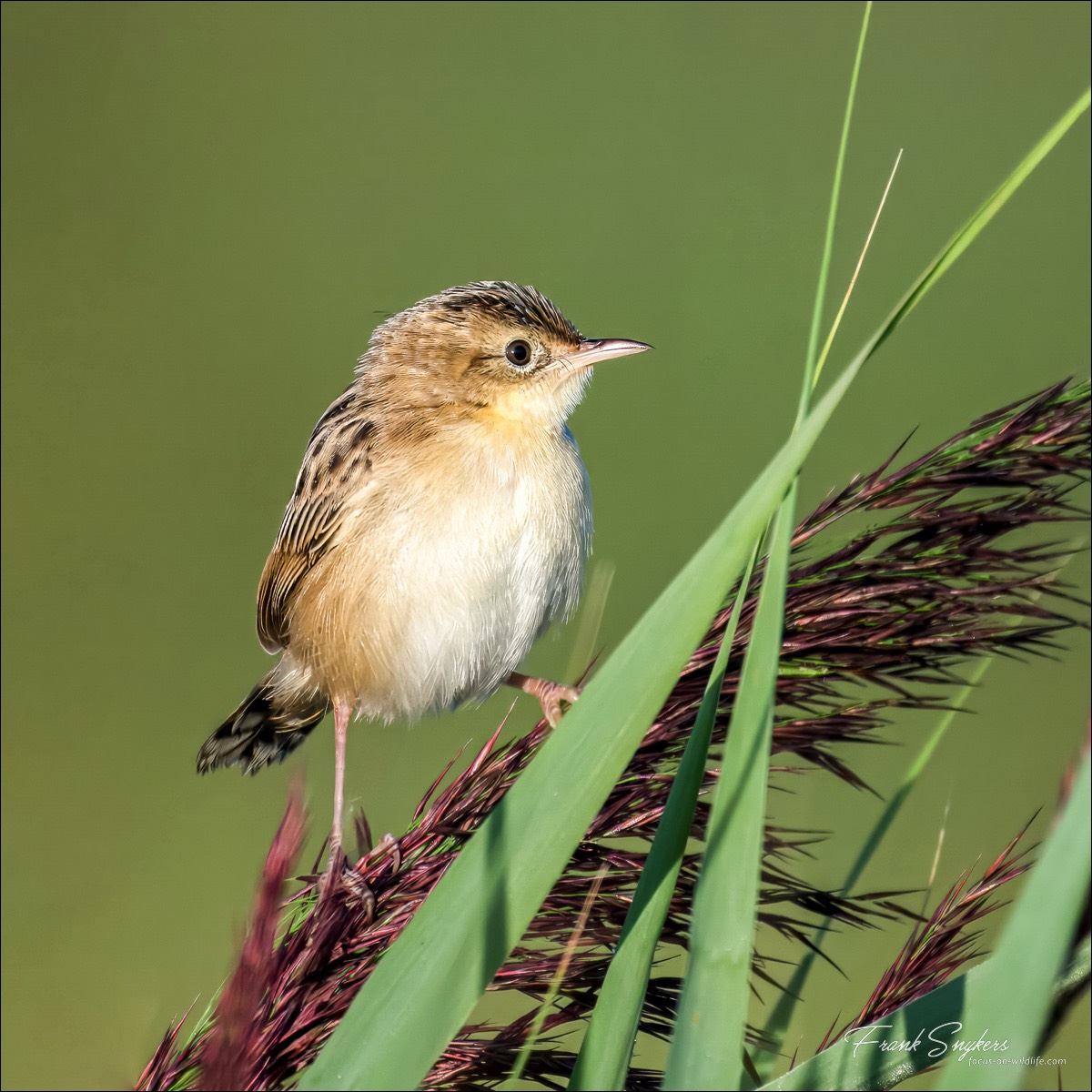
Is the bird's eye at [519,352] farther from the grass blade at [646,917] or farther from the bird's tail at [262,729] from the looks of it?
the grass blade at [646,917]

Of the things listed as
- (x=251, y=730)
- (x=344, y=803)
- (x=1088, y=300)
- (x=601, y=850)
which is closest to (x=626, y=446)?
(x=1088, y=300)

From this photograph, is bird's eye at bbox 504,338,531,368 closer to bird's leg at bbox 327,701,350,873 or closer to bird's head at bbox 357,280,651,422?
bird's head at bbox 357,280,651,422

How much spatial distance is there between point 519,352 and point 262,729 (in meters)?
1.51

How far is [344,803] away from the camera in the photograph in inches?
114

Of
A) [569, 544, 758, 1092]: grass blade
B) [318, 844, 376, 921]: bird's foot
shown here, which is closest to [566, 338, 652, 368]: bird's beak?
[318, 844, 376, 921]: bird's foot

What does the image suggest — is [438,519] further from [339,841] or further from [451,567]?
[339,841]

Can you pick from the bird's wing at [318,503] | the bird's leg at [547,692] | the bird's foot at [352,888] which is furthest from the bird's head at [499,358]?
the bird's foot at [352,888]

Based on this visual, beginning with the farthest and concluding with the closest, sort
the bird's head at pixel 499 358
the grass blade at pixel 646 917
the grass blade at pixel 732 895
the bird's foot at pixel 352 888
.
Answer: the bird's head at pixel 499 358
the bird's foot at pixel 352 888
the grass blade at pixel 646 917
the grass blade at pixel 732 895

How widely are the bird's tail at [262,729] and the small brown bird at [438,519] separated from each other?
0.07 m

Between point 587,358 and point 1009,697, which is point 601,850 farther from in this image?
point 1009,697

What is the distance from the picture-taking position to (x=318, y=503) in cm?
308

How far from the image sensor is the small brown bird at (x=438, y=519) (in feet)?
9.18

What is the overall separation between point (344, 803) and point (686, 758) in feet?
5.96

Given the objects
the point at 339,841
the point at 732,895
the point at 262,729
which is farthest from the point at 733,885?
the point at 262,729
